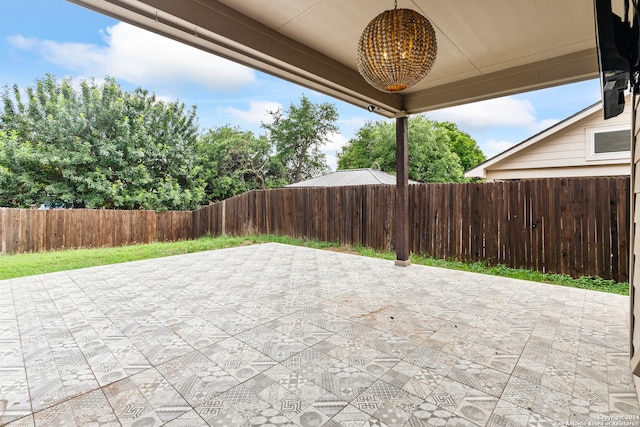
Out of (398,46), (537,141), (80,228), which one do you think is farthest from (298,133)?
(398,46)

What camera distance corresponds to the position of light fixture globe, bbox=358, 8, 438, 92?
1705mm

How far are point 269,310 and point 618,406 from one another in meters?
2.18

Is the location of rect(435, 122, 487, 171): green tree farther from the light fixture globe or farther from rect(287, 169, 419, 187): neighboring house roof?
the light fixture globe

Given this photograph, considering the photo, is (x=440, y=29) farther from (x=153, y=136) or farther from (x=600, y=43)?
(x=153, y=136)

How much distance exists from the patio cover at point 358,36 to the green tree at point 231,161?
38.9ft

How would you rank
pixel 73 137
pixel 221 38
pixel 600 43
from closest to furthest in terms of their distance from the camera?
pixel 600 43, pixel 221 38, pixel 73 137

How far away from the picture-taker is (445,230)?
16.5ft

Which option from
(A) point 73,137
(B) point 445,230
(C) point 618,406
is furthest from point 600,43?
(A) point 73,137

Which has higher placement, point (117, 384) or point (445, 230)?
point (445, 230)

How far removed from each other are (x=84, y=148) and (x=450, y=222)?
11055mm

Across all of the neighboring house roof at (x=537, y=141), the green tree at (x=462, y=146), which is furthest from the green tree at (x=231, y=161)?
the green tree at (x=462, y=146)

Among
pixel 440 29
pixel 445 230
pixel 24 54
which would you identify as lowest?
pixel 445 230

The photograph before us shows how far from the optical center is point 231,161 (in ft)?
49.6

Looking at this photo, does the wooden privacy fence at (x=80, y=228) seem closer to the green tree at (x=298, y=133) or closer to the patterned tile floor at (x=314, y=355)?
the patterned tile floor at (x=314, y=355)
